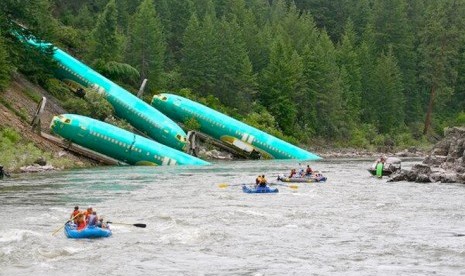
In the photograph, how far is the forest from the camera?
93875 millimetres

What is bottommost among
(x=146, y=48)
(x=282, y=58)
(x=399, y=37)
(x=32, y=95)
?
(x=32, y=95)

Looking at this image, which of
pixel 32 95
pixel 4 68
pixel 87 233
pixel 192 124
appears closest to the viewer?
pixel 87 233

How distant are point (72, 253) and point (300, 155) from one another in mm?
63746

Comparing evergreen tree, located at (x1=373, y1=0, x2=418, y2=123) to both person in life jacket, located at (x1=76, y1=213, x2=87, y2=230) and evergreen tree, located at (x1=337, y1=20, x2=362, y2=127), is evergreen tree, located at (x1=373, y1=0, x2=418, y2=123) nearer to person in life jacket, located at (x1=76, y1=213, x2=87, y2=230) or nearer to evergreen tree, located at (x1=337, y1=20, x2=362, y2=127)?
evergreen tree, located at (x1=337, y1=20, x2=362, y2=127)

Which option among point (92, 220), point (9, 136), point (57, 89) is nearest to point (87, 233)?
point (92, 220)

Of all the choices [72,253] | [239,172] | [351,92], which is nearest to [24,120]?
[239,172]

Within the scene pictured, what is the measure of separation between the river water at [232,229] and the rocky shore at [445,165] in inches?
106

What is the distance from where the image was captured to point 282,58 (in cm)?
10812

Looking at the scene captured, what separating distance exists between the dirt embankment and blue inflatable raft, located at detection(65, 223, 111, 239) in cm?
3521

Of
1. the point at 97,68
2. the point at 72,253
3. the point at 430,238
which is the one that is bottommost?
the point at 72,253

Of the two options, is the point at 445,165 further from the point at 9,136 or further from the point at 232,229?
the point at 9,136

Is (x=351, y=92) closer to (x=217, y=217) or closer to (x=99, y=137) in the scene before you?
(x=99, y=137)

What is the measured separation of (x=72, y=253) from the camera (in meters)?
28.5

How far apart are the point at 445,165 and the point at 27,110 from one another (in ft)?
130
